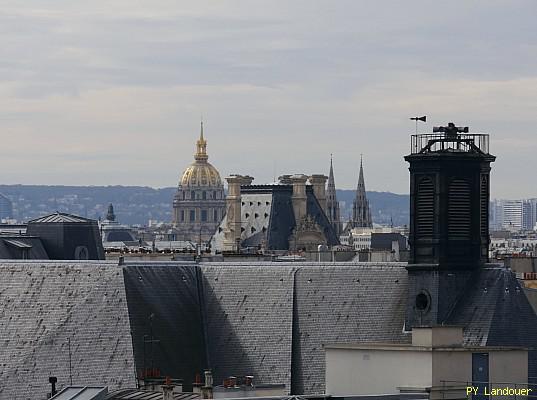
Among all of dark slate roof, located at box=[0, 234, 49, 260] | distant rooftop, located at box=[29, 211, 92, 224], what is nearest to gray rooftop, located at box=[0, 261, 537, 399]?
dark slate roof, located at box=[0, 234, 49, 260]

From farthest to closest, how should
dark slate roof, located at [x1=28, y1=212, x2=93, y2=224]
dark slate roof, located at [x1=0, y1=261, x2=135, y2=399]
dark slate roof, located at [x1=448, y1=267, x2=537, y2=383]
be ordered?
dark slate roof, located at [x1=28, y1=212, x2=93, y2=224] → dark slate roof, located at [x1=0, y1=261, x2=135, y2=399] → dark slate roof, located at [x1=448, y1=267, x2=537, y2=383]

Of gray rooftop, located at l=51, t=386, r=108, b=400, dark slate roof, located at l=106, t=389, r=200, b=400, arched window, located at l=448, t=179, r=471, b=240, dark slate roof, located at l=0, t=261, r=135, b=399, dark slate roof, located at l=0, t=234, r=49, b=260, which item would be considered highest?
arched window, located at l=448, t=179, r=471, b=240

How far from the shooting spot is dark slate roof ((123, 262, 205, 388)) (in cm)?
6706

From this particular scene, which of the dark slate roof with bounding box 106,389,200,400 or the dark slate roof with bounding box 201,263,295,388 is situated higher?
the dark slate roof with bounding box 201,263,295,388

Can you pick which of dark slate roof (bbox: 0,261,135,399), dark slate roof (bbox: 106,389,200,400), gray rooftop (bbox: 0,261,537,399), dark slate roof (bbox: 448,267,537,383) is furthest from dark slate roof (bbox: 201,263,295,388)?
dark slate roof (bbox: 106,389,200,400)

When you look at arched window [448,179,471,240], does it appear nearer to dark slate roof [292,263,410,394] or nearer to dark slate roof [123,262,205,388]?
dark slate roof [292,263,410,394]

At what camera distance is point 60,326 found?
67.7 meters

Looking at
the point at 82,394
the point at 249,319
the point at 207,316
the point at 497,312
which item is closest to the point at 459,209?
the point at 497,312

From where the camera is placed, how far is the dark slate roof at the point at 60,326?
6575cm

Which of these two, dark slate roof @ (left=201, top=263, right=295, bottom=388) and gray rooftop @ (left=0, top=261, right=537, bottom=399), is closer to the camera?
gray rooftop @ (left=0, top=261, right=537, bottom=399)

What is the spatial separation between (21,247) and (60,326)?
20.4 metres

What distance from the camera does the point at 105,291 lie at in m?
68.6

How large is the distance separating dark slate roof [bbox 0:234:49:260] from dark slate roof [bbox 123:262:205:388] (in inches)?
633

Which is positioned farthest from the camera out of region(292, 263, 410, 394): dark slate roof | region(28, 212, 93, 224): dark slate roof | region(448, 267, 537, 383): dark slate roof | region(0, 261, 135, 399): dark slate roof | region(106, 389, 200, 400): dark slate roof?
region(28, 212, 93, 224): dark slate roof
